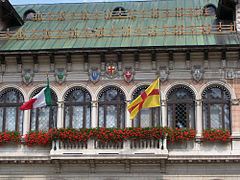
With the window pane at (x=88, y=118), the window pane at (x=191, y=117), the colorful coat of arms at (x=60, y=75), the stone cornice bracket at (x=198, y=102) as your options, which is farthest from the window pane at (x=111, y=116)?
the stone cornice bracket at (x=198, y=102)

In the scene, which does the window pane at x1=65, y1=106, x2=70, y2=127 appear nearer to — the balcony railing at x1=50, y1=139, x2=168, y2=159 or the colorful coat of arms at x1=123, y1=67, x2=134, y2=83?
the balcony railing at x1=50, y1=139, x2=168, y2=159

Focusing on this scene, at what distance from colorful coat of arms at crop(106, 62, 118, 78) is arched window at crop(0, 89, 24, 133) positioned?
500 centimetres

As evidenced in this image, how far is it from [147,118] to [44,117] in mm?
5649

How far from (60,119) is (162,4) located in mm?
11261

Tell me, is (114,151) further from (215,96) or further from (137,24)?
(137,24)

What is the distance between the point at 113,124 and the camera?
82.5ft

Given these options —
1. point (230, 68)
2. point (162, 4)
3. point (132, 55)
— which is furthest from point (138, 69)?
point (162, 4)

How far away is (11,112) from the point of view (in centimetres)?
2586

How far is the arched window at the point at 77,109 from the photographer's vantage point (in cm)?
2538

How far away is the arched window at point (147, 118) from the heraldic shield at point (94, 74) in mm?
2193

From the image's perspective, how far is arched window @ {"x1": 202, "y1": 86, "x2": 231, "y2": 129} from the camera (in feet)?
80.4

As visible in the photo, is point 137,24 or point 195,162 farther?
point 137,24

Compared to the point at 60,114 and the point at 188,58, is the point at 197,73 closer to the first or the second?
the point at 188,58

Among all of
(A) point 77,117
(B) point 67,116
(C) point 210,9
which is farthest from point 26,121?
(C) point 210,9
